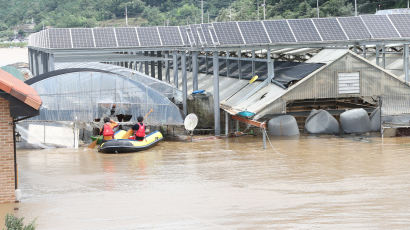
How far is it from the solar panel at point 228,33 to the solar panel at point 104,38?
566 cm

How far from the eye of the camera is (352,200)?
1466cm

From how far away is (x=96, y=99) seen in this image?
26.2 m

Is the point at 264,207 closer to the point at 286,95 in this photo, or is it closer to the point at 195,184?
the point at 195,184

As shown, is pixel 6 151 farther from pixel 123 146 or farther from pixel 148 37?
pixel 148 37

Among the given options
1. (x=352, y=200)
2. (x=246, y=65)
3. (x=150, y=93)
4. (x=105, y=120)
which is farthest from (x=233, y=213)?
(x=246, y=65)

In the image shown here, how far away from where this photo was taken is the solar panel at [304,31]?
94.4ft

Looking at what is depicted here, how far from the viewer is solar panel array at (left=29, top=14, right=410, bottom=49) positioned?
94.4ft

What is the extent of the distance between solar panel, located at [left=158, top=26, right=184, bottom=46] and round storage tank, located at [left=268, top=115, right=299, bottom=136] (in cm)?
960

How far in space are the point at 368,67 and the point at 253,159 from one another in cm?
743

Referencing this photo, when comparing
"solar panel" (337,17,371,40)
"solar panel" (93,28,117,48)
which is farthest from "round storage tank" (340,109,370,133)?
"solar panel" (93,28,117,48)

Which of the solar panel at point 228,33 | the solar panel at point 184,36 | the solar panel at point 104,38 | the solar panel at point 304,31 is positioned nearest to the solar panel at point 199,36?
the solar panel at point 228,33

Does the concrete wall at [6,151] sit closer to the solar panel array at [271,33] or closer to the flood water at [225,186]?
the flood water at [225,186]

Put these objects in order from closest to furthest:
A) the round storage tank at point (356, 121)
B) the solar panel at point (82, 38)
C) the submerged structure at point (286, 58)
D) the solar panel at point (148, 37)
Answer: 1. the submerged structure at point (286, 58)
2. the round storage tank at point (356, 121)
3. the solar panel at point (82, 38)
4. the solar panel at point (148, 37)

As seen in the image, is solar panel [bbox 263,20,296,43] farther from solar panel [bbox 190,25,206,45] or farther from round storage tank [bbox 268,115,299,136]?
round storage tank [bbox 268,115,299,136]
